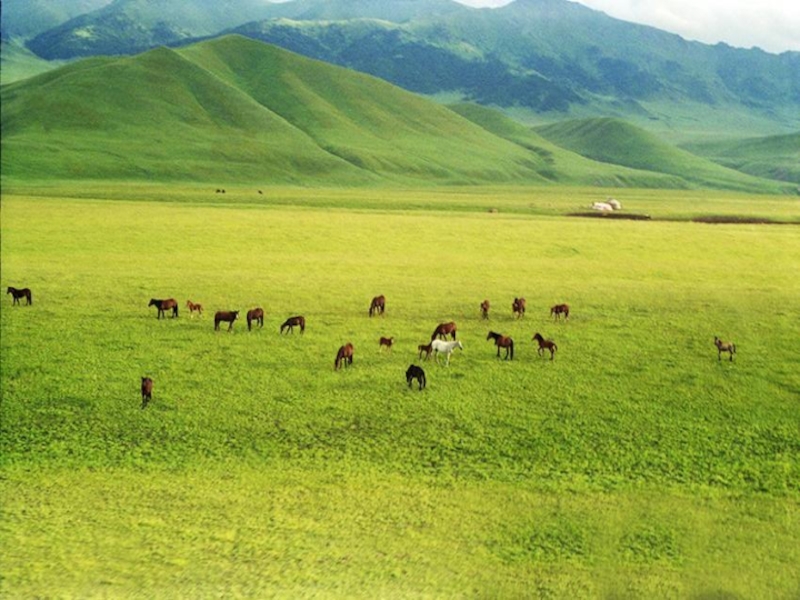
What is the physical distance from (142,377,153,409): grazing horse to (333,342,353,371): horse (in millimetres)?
7080

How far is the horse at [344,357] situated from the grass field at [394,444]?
495mm

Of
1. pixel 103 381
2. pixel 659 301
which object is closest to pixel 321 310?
pixel 103 381

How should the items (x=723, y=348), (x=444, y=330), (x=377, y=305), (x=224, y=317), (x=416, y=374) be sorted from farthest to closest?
(x=377, y=305) < (x=224, y=317) < (x=444, y=330) < (x=723, y=348) < (x=416, y=374)

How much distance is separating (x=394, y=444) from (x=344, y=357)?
6790mm

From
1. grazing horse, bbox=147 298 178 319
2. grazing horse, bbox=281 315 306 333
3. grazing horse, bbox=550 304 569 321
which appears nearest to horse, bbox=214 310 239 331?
grazing horse, bbox=281 315 306 333

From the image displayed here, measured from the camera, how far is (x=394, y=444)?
24344 mm

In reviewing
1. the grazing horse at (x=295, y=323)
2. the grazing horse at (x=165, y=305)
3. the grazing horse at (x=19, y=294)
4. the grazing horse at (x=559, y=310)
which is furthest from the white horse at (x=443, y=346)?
the grazing horse at (x=19, y=294)

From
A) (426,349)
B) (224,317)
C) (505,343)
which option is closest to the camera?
(426,349)

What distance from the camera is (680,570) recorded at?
60.0ft

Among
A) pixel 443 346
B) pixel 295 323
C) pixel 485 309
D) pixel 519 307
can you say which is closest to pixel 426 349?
pixel 443 346

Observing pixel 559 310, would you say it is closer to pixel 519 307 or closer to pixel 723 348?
pixel 519 307

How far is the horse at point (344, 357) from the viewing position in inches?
1171

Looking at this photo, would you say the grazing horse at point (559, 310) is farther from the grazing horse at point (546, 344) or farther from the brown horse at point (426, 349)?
the brown horse at point (426, 349)

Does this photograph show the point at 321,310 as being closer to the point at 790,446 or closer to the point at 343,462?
the point at 343,462
